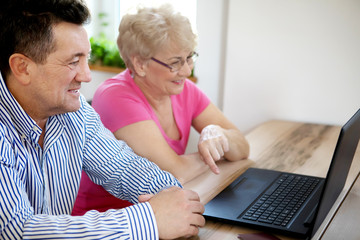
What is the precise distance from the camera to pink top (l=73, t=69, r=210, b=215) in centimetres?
176

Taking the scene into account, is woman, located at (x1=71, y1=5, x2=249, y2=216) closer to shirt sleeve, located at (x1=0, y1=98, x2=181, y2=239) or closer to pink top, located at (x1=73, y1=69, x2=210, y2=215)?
pink top, located at (x1=73, y1=69, x2=210, y2=215)

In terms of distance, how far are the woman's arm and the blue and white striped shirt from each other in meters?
0.20

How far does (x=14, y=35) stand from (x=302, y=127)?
166 centimetres

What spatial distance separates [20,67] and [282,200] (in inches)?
32.1

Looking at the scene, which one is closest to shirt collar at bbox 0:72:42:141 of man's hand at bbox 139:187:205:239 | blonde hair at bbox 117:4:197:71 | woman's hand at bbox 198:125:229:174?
man's hand at bbox 139:187:205:239

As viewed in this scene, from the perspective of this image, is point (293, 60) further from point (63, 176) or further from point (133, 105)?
point (63, 176)

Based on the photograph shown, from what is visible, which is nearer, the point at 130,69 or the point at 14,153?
the point at 14,153

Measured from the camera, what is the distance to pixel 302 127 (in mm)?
2377

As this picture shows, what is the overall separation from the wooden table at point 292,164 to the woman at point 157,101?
0.07 meters

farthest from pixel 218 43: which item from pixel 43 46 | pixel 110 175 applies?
pixel 43 46

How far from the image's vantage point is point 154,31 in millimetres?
1806

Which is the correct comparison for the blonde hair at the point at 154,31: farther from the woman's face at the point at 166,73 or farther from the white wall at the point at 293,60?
the white wall at the point at 293,60

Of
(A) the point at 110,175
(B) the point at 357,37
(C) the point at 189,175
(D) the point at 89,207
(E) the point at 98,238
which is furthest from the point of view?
(B) the point at 357,37

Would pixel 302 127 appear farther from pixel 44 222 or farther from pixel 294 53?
pixel 44 222
